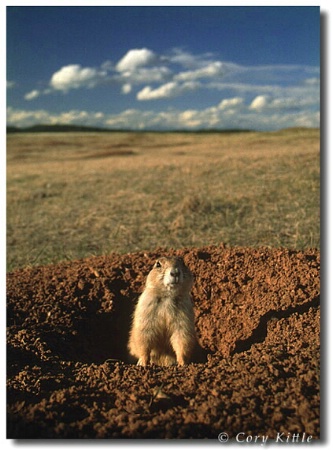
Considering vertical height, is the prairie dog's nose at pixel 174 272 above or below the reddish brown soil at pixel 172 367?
above

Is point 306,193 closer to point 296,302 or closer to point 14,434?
point 296,302

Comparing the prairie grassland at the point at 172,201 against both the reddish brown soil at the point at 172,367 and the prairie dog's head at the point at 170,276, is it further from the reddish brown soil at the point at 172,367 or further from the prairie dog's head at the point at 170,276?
the prairie dog's head at the point at 170,276

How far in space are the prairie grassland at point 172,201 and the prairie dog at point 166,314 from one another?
282 centimetres

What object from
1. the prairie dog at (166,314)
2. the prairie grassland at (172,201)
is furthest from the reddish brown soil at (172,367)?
the prairie grassland at (172,201)

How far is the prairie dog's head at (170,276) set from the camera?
3881mm

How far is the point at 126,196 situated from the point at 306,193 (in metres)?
3.77

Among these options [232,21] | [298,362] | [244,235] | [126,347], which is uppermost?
[232,21]

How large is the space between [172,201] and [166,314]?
5964mm

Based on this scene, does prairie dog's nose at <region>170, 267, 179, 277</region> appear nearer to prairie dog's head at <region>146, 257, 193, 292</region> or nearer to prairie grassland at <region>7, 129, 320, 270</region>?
prairie dog's head at <region>146, 257, 193, 292</region>

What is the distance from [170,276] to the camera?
388cm

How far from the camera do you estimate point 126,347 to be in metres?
4.88

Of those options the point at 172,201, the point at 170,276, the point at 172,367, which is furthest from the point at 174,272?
the point at 172,201

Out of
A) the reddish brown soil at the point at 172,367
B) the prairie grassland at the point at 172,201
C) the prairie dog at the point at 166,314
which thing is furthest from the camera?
the prairie grassland at the point at 172,201
